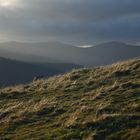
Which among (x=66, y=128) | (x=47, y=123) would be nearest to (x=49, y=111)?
(x=47, y=123)

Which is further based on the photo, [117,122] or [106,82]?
[106,82]

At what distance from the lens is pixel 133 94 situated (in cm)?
3391

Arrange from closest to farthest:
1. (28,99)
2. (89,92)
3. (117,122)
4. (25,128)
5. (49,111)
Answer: (117,122), (25,128), (49,111), (89,92), (28,99)

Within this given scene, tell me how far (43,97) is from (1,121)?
5906 mm

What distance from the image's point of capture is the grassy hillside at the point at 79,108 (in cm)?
2841

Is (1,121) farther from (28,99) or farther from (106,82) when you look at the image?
(106,82)

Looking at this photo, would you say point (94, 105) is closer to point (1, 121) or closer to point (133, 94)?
point (133, 94)

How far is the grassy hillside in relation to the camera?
28.4 meters

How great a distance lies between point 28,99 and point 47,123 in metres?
9.58

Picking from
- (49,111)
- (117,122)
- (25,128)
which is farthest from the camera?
(49,111)

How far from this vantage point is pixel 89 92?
125 ft

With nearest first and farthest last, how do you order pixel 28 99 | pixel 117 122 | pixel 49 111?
pixel 117 122
pixel 49 111
pixel 28 99

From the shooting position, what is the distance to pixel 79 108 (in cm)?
3344

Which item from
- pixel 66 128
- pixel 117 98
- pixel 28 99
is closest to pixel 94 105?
pixel 117 98
